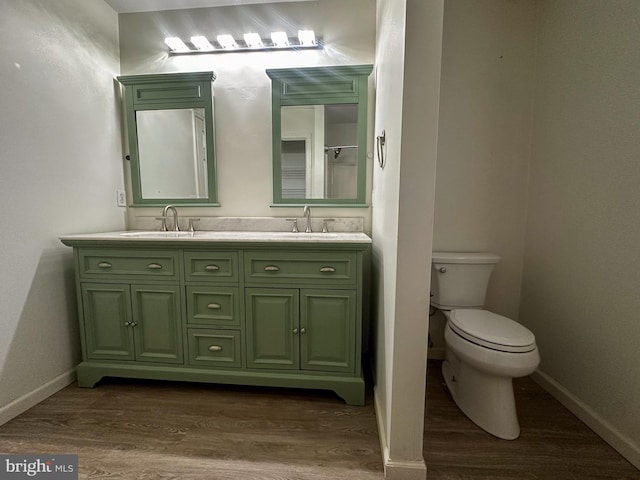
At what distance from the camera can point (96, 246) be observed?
4.65 ft

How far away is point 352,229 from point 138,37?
1.99 m

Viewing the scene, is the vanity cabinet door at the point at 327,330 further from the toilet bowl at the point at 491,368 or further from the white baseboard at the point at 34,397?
the white baseboard at the point at 34,397

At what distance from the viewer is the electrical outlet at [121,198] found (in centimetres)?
185

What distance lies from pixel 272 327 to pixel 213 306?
34 centimetres

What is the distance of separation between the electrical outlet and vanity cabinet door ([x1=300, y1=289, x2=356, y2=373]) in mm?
1510

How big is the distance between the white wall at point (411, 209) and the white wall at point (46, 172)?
69.4 inches

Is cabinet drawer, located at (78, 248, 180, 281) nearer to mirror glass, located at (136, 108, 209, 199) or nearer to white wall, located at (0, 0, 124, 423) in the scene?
white wall, located at (0, 0, 124, 423)

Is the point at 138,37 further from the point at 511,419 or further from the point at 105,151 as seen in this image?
the point at 511,419

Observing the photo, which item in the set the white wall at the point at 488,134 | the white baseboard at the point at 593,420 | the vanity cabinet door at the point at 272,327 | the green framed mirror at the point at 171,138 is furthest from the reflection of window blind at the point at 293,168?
the white baseboard at the point at 593,420

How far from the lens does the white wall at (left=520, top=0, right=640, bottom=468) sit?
109 centimetres

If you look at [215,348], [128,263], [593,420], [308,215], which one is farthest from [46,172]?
[593,420]

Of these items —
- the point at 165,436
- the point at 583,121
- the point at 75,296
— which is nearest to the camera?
the point at 165,436

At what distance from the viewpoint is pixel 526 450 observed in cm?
111

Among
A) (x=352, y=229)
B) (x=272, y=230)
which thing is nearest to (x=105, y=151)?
(x=272, y=230)
